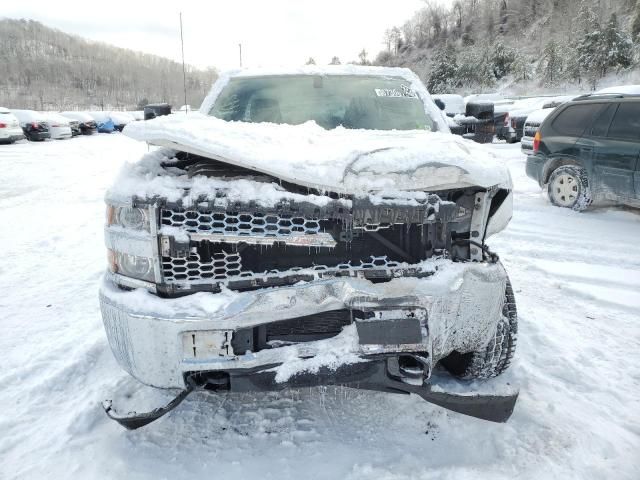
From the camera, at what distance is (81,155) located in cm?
1533

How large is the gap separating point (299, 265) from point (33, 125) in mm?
21437

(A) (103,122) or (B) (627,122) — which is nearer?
(B) (627,122)

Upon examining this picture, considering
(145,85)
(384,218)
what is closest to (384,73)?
(384,218)

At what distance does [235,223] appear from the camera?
189 cm

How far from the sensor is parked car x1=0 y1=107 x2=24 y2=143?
1717 centimetres

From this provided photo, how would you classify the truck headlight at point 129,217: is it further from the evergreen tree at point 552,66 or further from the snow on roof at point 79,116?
the evergreen tree at point 552,66

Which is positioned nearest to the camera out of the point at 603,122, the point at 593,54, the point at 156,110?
the point at 156,110

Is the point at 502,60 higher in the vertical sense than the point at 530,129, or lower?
higher

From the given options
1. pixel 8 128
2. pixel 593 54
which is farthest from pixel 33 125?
pixel 593 54

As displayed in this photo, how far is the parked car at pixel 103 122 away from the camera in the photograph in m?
27.7

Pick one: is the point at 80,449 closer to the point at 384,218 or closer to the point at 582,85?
the point at 384,218

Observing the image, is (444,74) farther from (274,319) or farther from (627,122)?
(274,319)

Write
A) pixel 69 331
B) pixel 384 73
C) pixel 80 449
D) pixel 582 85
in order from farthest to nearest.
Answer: pixel 582 85
pixel 384 73
pixel 69 331
pixel 80 449

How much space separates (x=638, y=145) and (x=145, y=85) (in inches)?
3446
